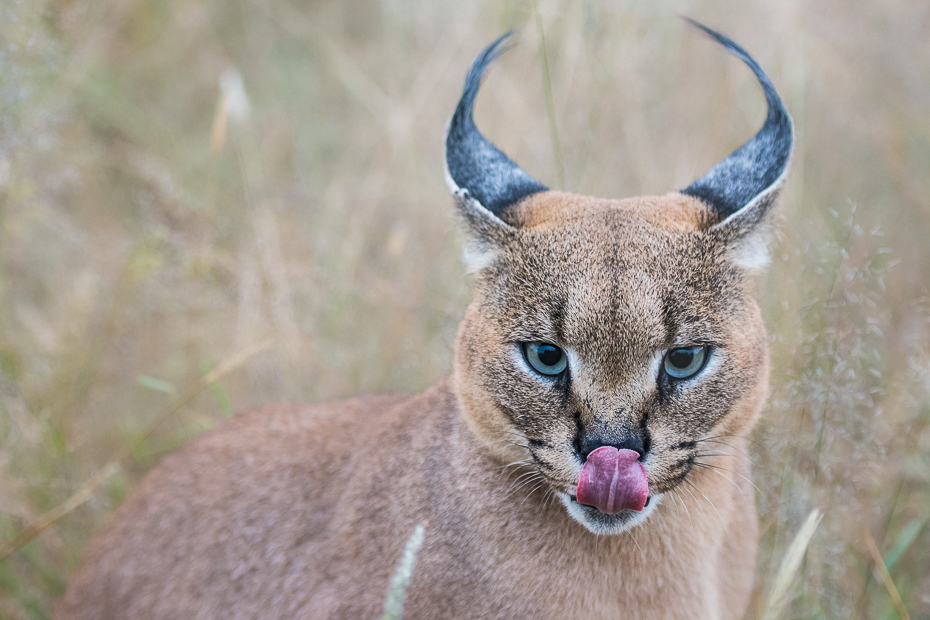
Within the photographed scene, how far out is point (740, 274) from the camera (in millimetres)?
2801

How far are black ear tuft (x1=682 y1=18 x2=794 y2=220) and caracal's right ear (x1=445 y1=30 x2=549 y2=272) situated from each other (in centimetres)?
64

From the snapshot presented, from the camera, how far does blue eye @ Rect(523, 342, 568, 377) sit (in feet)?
8.43

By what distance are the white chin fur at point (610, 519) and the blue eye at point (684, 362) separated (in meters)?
0.36

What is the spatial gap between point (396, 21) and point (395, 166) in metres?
1.48

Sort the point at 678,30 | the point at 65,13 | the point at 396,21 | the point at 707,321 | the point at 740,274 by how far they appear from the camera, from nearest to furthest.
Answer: the point at 707,321 → the point at 740,274 → the point at 65,13 → the point at 678,30 → the point at 396,21

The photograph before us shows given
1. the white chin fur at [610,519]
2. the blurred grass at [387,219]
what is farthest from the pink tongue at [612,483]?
the blurred grass at [387,219]

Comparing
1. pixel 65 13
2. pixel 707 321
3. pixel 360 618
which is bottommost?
pixel 360 618

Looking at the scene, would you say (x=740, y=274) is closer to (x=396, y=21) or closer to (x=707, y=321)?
(x=707, y=321)

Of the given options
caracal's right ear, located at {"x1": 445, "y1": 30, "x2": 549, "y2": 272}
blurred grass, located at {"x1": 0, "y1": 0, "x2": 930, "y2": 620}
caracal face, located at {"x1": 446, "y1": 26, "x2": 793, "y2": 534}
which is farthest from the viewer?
blurred grass, located at {"x1": 0, "y1": 0, "x2": 930, "y2": 620}

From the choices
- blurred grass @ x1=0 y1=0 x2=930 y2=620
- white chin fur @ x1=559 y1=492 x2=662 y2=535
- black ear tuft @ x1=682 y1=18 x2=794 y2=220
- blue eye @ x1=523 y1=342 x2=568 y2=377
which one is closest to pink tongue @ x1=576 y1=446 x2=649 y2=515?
white chin fur @ x1=559 y1=492 x2=662 y2=535

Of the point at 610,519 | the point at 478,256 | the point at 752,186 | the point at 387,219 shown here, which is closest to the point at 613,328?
the point at 610,519

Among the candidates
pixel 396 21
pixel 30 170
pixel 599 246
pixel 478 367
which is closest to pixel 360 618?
pixel 478 367

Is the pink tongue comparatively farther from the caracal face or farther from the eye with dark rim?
the eye with dark rim

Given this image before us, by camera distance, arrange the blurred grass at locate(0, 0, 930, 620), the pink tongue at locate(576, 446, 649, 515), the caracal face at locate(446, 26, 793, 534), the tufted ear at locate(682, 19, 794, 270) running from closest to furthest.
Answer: the pink tongue at locate(576, 446, 649, 515), the caracal face at locate(446, 26, 793, 534), the tufted ear at locate(682, 19, 794, 270), the blurred grass at locate(0, 0, 930, 620)
